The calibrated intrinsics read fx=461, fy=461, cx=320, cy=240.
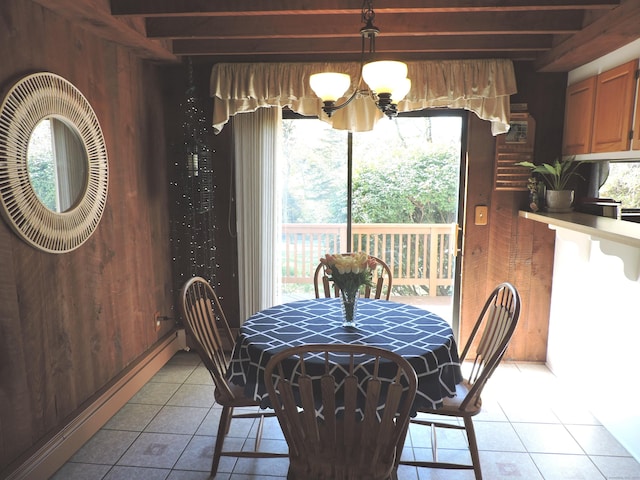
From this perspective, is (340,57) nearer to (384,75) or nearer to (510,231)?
(384,75)

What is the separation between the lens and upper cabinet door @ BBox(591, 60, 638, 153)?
8.08 feet

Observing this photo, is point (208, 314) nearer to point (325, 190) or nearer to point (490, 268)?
point (325, 190)

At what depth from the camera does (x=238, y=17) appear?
2717mm

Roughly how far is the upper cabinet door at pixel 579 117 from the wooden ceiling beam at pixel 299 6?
774mm

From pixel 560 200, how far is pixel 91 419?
3201mm

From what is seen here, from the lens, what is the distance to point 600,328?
274 centimetres

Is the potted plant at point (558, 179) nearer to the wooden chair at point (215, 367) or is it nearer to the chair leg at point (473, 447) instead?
the chair leg at point (473, 447)

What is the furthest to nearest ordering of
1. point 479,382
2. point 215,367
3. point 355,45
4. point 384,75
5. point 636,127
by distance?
point 355,45 < point 636,127 < point 215,367 < point 479,382 < point 384,75

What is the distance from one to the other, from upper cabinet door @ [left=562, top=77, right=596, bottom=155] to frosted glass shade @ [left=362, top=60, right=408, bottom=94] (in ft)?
5.39

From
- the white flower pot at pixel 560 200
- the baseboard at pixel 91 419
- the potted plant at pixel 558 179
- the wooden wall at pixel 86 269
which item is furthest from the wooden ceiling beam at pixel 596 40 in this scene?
the baseboard at pixel 91 419

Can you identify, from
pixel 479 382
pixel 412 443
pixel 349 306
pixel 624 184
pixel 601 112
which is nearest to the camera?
pixel 479 382

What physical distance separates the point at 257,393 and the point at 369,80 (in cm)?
142


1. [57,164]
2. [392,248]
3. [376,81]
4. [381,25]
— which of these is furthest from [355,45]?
[57,164]

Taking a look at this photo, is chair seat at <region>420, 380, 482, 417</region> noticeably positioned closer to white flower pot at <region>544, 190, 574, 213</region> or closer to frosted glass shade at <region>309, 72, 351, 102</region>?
frosted glass shade at <region>309, 72, 351, 102</region>
